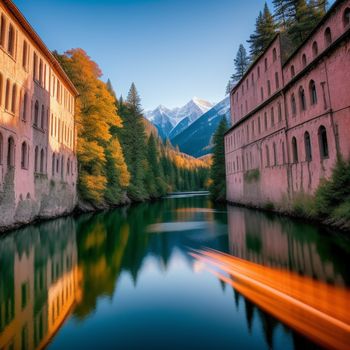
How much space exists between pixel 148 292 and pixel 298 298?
3406mm

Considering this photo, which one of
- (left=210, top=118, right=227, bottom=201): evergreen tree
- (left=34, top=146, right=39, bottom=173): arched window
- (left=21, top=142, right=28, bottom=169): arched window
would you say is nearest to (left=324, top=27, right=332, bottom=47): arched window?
(left=21, top=142, right=28, bottom=169): arched window

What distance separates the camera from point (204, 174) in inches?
5704

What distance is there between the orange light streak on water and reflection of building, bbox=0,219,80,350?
4.03 metres

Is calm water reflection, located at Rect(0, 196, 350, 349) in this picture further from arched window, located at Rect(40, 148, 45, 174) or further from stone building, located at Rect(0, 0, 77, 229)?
arched window, located at Rect(40, 148, 45, 174)

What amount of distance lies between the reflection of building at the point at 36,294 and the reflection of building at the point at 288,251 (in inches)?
233

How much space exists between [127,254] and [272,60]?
25807 mm

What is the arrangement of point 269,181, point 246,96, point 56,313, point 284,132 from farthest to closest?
1. point 246,96
2. point 269,181
3. point 284,132
4. point 56,313

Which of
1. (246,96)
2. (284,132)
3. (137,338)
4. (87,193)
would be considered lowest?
(137,338)

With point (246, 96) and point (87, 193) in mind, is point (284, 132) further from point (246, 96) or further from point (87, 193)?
point (87, 193)

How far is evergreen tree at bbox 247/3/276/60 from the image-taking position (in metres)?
43.2

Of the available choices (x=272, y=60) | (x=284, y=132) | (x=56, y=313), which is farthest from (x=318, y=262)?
(x=272, y=60)

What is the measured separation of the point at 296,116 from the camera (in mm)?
21578

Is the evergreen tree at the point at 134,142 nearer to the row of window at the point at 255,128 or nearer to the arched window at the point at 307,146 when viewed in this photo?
the row of window at the point at 255,128

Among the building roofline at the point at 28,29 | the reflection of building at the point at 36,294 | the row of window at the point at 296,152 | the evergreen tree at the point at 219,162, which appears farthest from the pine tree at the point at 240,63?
the reflection of building at the point at 36,294
